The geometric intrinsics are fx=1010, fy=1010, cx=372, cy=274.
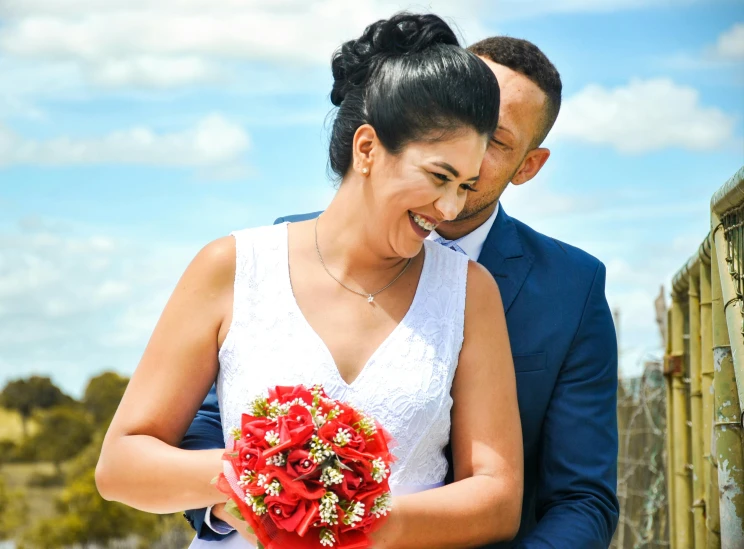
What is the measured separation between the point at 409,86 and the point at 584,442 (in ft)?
5.46

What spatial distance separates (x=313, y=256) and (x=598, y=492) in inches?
60.4

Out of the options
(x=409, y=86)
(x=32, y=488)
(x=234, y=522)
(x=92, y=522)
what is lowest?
(x=92, y=522)

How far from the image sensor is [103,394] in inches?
1806

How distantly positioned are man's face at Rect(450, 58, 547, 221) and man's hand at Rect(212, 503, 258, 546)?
1.72 m

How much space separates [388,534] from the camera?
132 inches

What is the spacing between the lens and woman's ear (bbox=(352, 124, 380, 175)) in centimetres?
371

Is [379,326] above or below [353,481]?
above

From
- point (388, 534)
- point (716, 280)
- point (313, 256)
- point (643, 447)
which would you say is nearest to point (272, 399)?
point (388, 534)

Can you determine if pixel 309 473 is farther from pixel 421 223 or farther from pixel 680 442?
pixel 680 442

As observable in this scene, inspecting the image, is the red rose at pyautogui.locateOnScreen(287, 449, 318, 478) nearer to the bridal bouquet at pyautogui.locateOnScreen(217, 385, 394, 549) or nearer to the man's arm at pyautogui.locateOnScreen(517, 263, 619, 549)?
the bridal bouquet at pyautogui.locateOnScreen(217, 385, 394, 549)

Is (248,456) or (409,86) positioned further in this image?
(409,86)

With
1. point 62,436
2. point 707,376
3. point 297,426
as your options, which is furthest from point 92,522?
point 297,426

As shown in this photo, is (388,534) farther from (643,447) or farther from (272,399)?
(643,447)

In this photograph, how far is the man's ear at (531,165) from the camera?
4.80 meters
